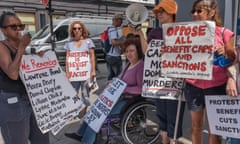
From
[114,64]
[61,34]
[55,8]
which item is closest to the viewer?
[114,64]

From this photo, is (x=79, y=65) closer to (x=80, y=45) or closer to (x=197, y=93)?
(x=80, y=45)

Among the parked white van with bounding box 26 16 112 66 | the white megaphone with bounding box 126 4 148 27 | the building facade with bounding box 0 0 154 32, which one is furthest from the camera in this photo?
the building facade with bounding box 0 0 154 32

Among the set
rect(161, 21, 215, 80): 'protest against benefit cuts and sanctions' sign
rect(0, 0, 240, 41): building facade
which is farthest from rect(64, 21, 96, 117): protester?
rect(0, 0, 240, 41): building facade

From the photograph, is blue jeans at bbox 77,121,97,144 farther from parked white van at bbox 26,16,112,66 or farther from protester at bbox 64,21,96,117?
parked white van at bbox 26,16,112,66

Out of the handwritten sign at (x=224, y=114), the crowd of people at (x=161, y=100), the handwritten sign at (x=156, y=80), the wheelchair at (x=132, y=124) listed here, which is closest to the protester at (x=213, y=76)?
the crowd of people at (x=161, y=100)

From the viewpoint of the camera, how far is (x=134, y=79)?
338 cm

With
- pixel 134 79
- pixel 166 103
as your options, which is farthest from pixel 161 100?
pixel 134 79

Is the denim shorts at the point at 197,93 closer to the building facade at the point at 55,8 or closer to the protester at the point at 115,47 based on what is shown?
the protester at the point at 115,47

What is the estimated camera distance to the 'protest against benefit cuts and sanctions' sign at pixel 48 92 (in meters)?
2.51

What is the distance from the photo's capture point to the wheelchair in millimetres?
3406

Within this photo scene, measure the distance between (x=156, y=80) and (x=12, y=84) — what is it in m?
1.49

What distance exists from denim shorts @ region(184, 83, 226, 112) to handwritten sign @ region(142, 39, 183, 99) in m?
0.23

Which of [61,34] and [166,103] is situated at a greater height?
[61,34]

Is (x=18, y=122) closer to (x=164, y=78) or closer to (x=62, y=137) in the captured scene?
(x=164, y=78)
